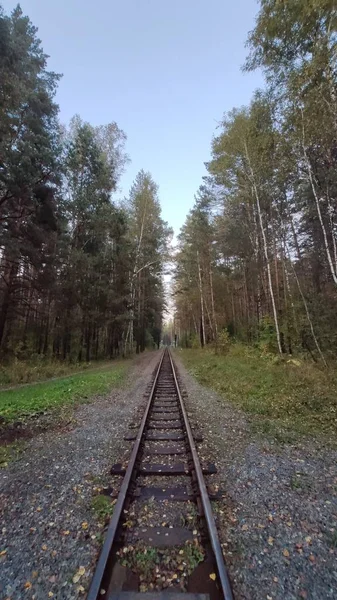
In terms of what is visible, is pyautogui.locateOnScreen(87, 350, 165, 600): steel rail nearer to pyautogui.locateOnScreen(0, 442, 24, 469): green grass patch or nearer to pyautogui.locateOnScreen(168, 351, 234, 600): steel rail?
pyautogui.locateOnScreen(168, 351, 234, 600): steel rail

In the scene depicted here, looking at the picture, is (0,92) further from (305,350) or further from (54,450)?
(305,350)

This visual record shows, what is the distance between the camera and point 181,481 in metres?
3.74

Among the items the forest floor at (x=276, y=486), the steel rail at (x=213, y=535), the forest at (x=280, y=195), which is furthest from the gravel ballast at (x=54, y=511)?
the forest at (x=280, y=195)

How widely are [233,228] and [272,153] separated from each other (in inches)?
264

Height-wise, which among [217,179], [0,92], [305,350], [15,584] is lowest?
[15,584]

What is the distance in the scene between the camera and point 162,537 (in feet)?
8.79

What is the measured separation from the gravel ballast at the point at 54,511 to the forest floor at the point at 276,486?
49.8 inches

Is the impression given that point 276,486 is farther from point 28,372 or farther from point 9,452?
point 28,372

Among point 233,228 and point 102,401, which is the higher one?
point 233,228

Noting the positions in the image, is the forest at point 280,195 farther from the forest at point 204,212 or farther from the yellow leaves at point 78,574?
the yellow leaves at point 78,574

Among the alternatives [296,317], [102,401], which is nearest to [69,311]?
[102,401]

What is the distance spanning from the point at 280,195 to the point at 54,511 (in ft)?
52.4

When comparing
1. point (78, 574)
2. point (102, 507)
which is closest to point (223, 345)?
point (102, 507)

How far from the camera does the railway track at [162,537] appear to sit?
6.90 feet
